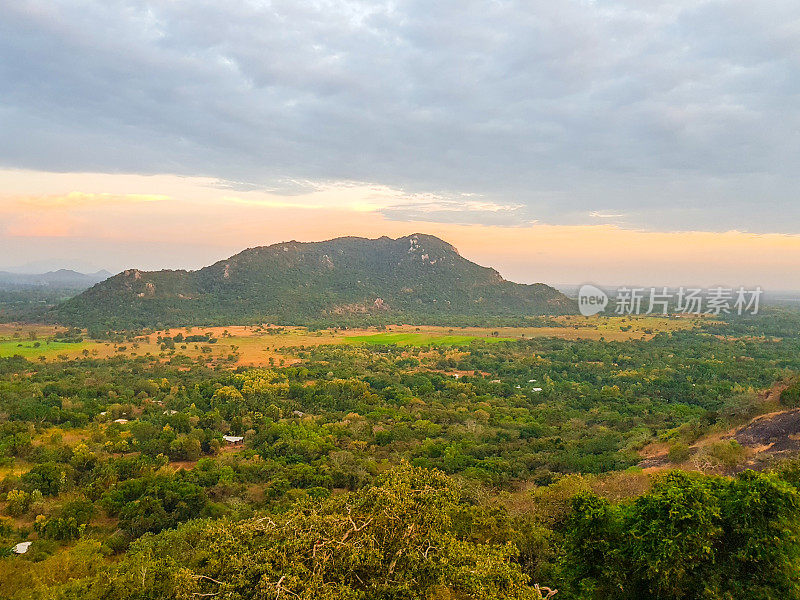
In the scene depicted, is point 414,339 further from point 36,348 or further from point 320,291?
point 36,348

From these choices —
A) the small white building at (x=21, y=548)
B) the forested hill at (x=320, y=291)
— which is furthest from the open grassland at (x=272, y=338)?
the small white building at (x=21, y=548)

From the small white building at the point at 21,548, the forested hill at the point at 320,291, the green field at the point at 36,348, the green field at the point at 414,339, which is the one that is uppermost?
the forested hill at the point at 320,291

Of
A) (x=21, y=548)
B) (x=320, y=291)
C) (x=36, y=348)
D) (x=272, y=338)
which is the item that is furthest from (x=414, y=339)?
(x=21, y=548)

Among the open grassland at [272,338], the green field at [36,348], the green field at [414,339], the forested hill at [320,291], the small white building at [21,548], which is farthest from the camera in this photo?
the forested hill at [320,291]

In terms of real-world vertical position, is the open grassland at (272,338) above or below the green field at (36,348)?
above

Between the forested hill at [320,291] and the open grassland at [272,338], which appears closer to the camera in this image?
the open grassland at [272,338]

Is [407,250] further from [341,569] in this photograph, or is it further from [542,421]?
[341,569]

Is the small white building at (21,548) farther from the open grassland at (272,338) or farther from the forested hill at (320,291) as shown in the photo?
the forested hill at (320,291)

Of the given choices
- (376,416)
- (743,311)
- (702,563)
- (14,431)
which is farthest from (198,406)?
(743,311)

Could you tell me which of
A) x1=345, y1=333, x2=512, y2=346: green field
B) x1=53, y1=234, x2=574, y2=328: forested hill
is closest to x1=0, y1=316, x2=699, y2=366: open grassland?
x1=345, y1=333, x2=512, y2=346: green field
